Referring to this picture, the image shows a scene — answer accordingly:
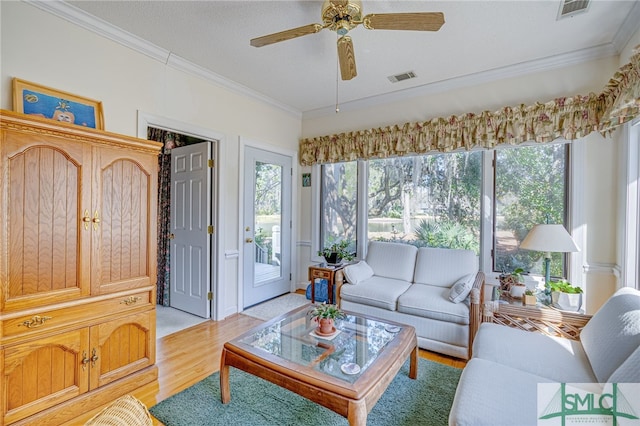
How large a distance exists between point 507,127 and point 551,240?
130 cm

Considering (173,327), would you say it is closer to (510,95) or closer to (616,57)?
(510,95)

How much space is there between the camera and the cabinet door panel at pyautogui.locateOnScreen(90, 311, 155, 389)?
6.20 ft

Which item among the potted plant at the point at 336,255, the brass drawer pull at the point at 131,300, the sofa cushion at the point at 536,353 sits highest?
the potted plant at the point at 336,255

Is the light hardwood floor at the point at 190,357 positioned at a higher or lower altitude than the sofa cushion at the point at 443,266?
lower

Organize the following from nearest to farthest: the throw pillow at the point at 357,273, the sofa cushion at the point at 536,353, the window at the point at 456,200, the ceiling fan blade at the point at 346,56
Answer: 1. the sofa cushion at the point at 536,353
2. the ceiling fan blade at the point at 346,56
3. the window at the point at 456,200
4. the throw pillow at the point at 357,273

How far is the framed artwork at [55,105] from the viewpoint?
197cm

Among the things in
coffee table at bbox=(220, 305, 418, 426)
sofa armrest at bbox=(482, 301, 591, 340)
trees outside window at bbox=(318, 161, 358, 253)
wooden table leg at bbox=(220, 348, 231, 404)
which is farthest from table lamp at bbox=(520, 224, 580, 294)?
wooden table leg at bbox=(220, 348, 231, 404)

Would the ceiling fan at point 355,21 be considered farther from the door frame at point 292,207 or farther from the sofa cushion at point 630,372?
the sofa cushion at point 630,372

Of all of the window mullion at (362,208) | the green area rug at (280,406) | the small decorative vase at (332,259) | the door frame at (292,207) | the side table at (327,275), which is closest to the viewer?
the green area rug at (280,406)

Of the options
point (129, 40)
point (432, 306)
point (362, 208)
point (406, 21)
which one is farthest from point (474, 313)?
point (129, 40)

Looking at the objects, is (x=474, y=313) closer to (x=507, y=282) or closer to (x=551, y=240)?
(x=507, y=282)

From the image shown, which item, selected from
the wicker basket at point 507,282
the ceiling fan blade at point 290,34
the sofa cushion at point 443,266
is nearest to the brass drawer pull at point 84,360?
the ceiling fan blade at point 290,34

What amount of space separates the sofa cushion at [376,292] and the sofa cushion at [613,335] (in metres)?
1.44

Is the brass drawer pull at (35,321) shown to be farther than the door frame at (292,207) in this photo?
No
